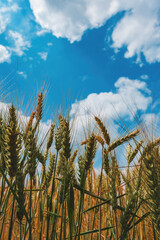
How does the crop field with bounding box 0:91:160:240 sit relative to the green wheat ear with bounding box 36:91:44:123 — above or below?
below

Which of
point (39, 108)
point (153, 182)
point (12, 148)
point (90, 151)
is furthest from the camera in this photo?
point (39, 108)

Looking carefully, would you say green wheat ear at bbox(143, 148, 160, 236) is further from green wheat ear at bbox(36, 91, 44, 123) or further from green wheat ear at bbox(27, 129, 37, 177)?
green wheat ear at bbox(36, 91, 44, 123)

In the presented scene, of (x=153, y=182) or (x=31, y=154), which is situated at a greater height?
(x=31, y=154)

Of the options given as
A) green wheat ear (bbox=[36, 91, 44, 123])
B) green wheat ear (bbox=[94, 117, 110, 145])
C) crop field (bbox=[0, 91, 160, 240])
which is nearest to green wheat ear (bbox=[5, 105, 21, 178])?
crop field (bbox=[0, 91, 160, 240])

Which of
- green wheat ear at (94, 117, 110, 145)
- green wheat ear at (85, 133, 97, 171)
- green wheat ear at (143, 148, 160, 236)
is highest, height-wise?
green wheat ear at (94, 117, 110, 145)

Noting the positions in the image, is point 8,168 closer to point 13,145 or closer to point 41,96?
point 13,145

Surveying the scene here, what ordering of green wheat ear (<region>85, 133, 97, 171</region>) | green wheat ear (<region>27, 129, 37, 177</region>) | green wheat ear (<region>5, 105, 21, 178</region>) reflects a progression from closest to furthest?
green wheat ear (<region>5, 105, 21, 178</region>) < green wheat ear (<region>27, 129, 37, 177</region>) < green wheat ear (<region>85, 133, 97, 171</region>)

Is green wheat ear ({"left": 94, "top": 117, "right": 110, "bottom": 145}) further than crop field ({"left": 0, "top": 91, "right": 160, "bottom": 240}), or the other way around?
green wheat ear ({"left": 94, "top": 117, "right": 110, "bottom": 145})

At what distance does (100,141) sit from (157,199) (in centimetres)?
67

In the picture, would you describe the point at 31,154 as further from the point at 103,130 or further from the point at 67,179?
the point at 103,130

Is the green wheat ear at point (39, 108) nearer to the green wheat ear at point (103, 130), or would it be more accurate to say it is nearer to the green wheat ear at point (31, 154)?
the green wheat ear at point (31, 154)

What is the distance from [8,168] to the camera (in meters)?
1.27

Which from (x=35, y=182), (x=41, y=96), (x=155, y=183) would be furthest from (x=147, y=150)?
(x=35, y=182)

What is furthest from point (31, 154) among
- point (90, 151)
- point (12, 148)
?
point (90, 151)
